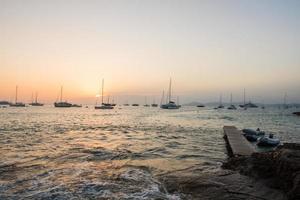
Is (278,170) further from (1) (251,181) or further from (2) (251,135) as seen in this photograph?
(2) (251,135)

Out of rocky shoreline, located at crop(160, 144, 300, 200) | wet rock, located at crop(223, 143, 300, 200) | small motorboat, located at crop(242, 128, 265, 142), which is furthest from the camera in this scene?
small motorboat, located at crop(242, 128, 265, 142)

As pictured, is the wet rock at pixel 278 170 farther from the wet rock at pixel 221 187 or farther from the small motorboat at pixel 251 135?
the small motorboat at pixel 251 135

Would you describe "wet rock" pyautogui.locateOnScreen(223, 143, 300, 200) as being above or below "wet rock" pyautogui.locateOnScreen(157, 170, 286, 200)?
above

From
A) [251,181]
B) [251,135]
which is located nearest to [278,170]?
[251,181]

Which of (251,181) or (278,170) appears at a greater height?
(278,170)

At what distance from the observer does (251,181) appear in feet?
41.9

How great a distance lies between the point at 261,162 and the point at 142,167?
6.04m

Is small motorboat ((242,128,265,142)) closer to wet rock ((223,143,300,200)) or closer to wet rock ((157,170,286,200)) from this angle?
wet rock ((223,143,300,200))

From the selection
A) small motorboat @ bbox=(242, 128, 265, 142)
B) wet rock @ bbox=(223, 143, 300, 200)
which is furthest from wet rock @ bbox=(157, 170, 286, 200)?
small motorboat @ bbox=(242, 128, 265, 142)

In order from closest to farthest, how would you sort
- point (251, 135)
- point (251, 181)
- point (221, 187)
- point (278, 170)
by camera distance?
point (221, 187)
point (278, 170)
point (251, 181)
point (251, 135)

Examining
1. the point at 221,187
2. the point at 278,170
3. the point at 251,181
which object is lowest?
the point at 221,187

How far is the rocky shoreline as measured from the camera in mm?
11227

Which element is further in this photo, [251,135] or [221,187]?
[251,135]

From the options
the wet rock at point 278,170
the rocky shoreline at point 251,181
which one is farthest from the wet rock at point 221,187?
the wet rock at point 278,170
